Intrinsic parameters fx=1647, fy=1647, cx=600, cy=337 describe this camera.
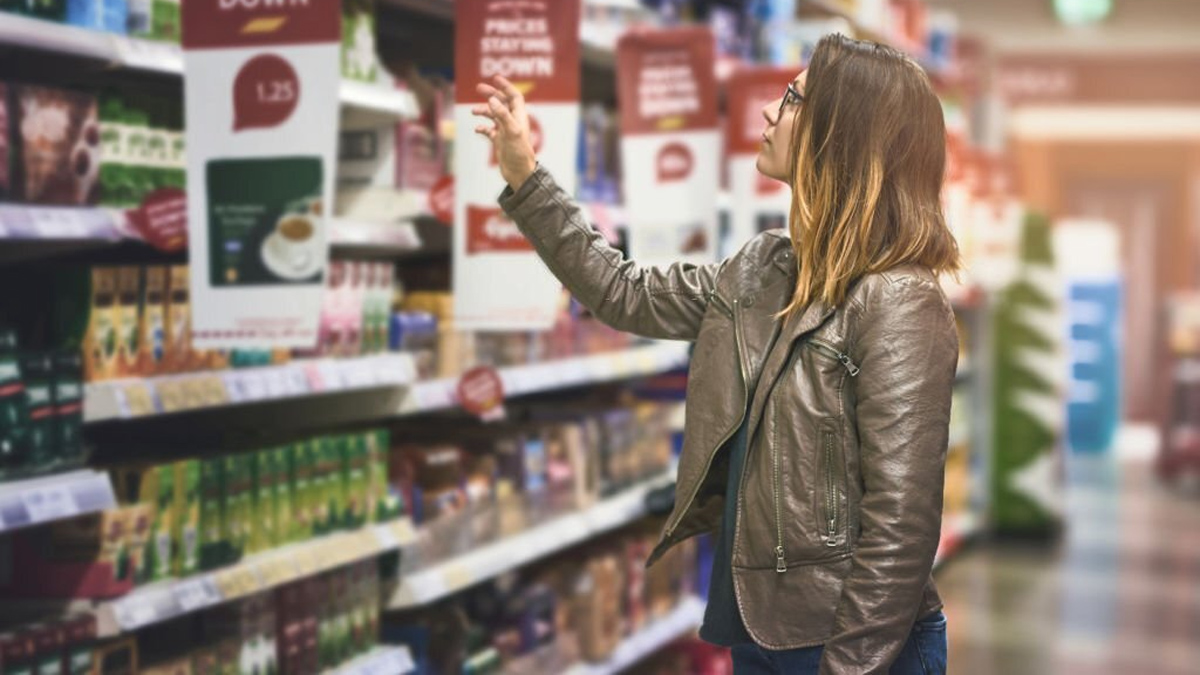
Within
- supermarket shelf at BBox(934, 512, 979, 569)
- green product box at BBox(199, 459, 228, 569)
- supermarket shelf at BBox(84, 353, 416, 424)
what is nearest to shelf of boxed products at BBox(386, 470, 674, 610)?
supermarket shelf at BBox(84, 353, 416, 424)

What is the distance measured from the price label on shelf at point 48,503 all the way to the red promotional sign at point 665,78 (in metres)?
2.05

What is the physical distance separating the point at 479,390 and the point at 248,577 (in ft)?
3.02

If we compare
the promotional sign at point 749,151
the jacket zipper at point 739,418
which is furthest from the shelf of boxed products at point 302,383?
the jacket zipper at point 739,418

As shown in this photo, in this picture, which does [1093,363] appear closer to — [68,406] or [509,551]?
[509,551]

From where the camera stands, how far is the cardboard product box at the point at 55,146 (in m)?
2.66

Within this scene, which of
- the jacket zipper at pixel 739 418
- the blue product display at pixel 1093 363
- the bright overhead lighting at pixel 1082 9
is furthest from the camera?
the blue product display at pixel 1093 363

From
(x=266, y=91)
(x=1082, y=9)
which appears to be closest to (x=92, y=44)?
(x=266, y=91)

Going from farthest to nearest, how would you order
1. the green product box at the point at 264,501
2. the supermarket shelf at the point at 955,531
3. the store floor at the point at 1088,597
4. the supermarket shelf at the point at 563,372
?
the supermarket shelf at the point at 955,531
the store floor at the point at 1088,597
the supermarket shelf at the point at 563,372
the green product box at the point at 264,501

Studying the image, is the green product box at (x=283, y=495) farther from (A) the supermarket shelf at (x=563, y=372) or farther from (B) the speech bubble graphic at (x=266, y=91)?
(B) the speech bubble graphic at (x=266, y=91)

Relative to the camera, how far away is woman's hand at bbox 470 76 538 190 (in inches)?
93.8

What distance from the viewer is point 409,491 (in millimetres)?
3840

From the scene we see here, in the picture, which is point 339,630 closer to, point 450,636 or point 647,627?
point 450,636

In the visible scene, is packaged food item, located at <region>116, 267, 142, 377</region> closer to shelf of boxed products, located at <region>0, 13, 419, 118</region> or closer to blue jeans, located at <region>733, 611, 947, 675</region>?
shelf of boxed products, located at <region>0, 13, 419, 118</region>

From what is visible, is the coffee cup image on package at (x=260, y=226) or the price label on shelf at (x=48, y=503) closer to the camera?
the price label on shelf at (x=48, y=503)
